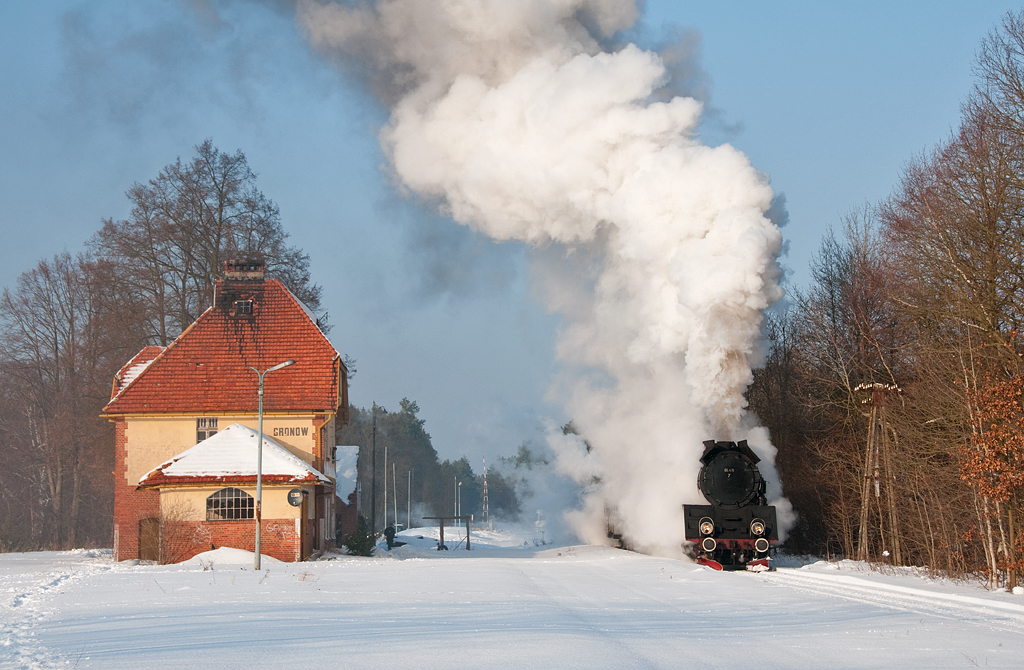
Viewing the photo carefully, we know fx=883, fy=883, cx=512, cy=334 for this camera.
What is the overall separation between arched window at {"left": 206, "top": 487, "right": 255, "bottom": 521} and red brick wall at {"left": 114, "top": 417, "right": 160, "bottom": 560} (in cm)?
236

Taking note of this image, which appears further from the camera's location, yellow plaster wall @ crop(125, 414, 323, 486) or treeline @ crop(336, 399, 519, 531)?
treeline @ crop(336, 399, 519, 531)

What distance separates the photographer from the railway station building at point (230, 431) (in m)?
26.4

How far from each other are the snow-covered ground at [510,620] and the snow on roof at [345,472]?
1930 centimetres

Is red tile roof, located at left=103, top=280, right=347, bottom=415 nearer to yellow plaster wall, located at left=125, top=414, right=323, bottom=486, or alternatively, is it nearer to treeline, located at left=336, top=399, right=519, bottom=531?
yellow plaster wall, located at left=125, top=414, right=323, bottom=486

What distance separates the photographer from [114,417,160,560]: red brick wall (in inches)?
1103

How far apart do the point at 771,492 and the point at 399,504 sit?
73.6m

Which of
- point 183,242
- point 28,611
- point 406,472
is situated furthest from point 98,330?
point 406,472

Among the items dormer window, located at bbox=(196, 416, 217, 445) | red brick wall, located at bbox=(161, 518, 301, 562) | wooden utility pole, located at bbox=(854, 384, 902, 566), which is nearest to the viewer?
wooden utility pole, located at bbox=(854, 384, 902, 566)

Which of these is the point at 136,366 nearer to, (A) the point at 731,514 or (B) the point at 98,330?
(B) the point at 98,330

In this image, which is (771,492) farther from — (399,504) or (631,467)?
(399,504)

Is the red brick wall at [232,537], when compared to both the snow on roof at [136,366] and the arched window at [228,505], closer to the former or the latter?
the arched window at [228,505]

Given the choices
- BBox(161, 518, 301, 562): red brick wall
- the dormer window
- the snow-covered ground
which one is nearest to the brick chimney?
the dormer window

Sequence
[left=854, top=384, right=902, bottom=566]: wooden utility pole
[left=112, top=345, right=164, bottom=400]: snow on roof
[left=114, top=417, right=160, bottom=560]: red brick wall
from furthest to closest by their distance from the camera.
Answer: [left=112, top=345, right=164, bottom=400]: snow on roof
[left=114, top=417, right=160, bottom=560]: red brick wall
[left=854, top=384, right=902, bottom=566]: wooden utility pole

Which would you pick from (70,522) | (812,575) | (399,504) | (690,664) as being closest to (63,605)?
(690,664)
